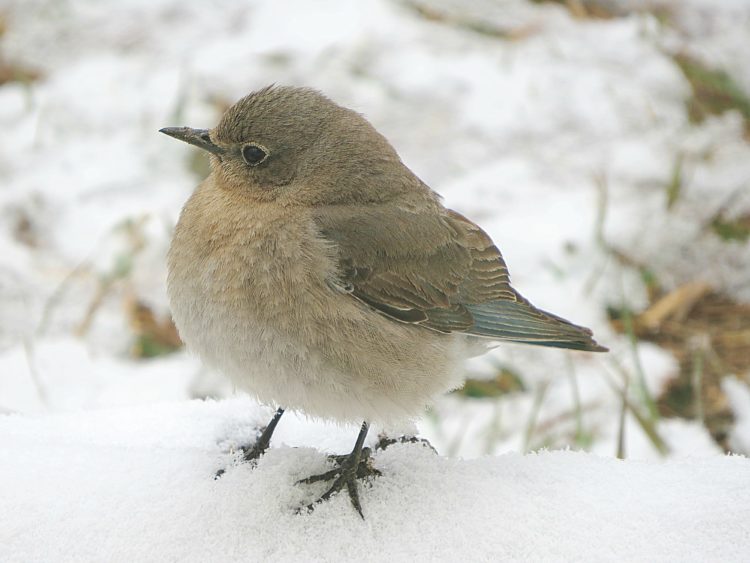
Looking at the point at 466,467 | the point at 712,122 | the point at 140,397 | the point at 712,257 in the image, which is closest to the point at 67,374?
the point at 140,397

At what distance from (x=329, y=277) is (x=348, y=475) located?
640 millimetres

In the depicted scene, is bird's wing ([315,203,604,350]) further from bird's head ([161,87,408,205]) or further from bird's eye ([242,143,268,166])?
bird's eye ([242,143,268,166])

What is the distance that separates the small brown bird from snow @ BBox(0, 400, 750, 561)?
0.16 m

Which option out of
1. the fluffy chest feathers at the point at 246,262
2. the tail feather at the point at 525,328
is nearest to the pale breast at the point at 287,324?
the fluffy chest feathers at the point at 246,262

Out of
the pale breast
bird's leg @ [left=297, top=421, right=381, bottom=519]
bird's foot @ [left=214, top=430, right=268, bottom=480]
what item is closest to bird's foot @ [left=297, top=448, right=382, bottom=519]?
bird's leg @ [left=297, top=421, right=381, bottom=519]

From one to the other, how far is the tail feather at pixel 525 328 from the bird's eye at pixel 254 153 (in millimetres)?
932

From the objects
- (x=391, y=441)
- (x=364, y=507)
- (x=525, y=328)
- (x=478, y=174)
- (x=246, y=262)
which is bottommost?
(x=364, y=507)

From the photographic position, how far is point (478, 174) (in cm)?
614

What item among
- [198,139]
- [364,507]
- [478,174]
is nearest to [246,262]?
[198,139]

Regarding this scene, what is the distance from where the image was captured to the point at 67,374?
15.8ft

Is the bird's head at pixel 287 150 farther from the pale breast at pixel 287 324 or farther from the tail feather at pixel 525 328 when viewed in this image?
the tail feather at pixel 525 328

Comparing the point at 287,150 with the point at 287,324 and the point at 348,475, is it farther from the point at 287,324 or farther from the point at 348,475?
the point at 348,475

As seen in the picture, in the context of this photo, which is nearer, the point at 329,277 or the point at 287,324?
the point at 287,324

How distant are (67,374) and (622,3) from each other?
5.32 metres
